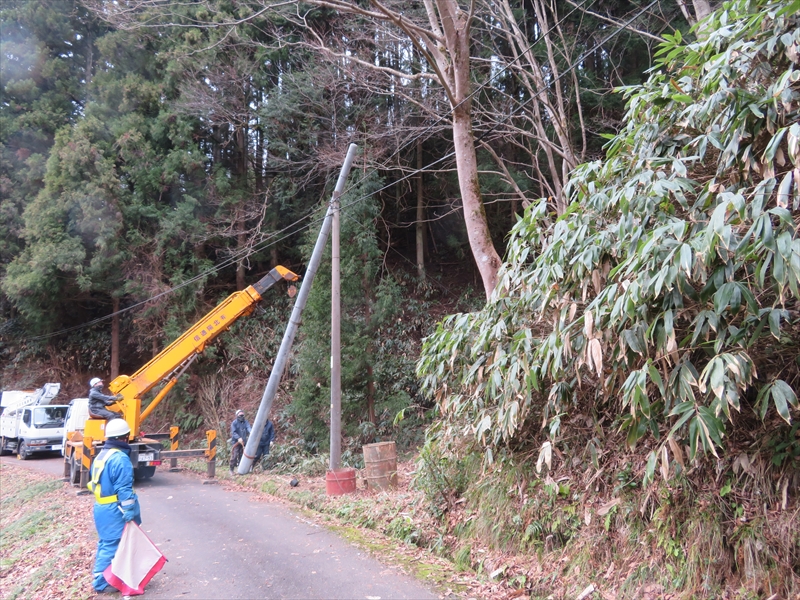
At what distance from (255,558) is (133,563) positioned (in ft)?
5.20

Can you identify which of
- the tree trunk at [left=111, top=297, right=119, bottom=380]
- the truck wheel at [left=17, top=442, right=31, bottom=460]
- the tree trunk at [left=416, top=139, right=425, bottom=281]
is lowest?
the truck wheel at [left=17, top=442, right=31, bottom=460]

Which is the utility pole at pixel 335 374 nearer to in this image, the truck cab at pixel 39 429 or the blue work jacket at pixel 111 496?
the blue work jacket at pixel 111 496

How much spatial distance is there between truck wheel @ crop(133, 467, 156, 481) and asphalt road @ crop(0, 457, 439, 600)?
2.37 m

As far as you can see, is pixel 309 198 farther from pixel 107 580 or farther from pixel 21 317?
pixel 107 580

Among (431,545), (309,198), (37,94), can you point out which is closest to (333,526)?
(431,545)

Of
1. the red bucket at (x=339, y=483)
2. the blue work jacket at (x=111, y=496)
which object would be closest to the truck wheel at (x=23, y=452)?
the red bucket at (x=339, y=483)

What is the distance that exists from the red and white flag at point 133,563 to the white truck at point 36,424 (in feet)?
56.3

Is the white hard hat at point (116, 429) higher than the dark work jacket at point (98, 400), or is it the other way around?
the white hard hat at point (116, 429)

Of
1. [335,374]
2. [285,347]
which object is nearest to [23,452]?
[285,347]

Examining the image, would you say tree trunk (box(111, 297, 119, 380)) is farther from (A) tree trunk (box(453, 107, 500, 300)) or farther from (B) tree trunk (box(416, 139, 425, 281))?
(A) tree trunk (box(453, 107, 500, 300))

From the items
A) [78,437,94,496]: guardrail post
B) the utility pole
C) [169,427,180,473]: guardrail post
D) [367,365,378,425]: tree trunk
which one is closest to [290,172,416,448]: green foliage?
[367,365,378,425]: tree trunk

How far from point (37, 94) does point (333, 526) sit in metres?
25.1

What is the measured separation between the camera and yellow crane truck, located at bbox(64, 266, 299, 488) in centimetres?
1272

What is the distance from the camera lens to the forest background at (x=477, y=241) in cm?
425
